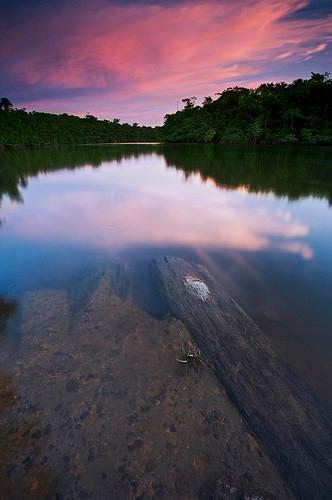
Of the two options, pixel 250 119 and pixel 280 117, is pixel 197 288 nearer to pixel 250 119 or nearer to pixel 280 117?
pixel 280 117

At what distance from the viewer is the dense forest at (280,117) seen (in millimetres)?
46344

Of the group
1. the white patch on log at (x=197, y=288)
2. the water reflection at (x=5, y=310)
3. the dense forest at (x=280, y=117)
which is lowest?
the water reflection at (x=5, y=310)

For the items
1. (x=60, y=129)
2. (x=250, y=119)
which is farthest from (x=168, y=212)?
(x=60, y=129)

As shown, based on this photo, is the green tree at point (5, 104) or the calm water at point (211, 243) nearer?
the calm water at point (211, 243)

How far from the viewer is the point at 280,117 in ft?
169

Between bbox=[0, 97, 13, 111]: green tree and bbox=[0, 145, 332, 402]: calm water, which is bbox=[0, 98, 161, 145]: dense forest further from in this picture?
bbox=[0, 145, 332, 402]: calm water

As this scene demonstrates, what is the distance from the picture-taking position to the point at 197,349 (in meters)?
3.07

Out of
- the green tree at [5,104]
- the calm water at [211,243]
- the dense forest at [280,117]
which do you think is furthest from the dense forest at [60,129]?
the calm water at [211,243]

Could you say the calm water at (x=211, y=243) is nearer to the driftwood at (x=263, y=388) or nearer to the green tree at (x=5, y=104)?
the driftwood at (x=263, y=388)

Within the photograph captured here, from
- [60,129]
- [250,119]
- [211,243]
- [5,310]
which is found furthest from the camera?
[60,129]

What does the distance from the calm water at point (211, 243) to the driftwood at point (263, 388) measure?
0.37m

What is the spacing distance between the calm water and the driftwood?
0.37m

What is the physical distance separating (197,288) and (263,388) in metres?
1.72

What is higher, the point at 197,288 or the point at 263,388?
the point at 197,288
